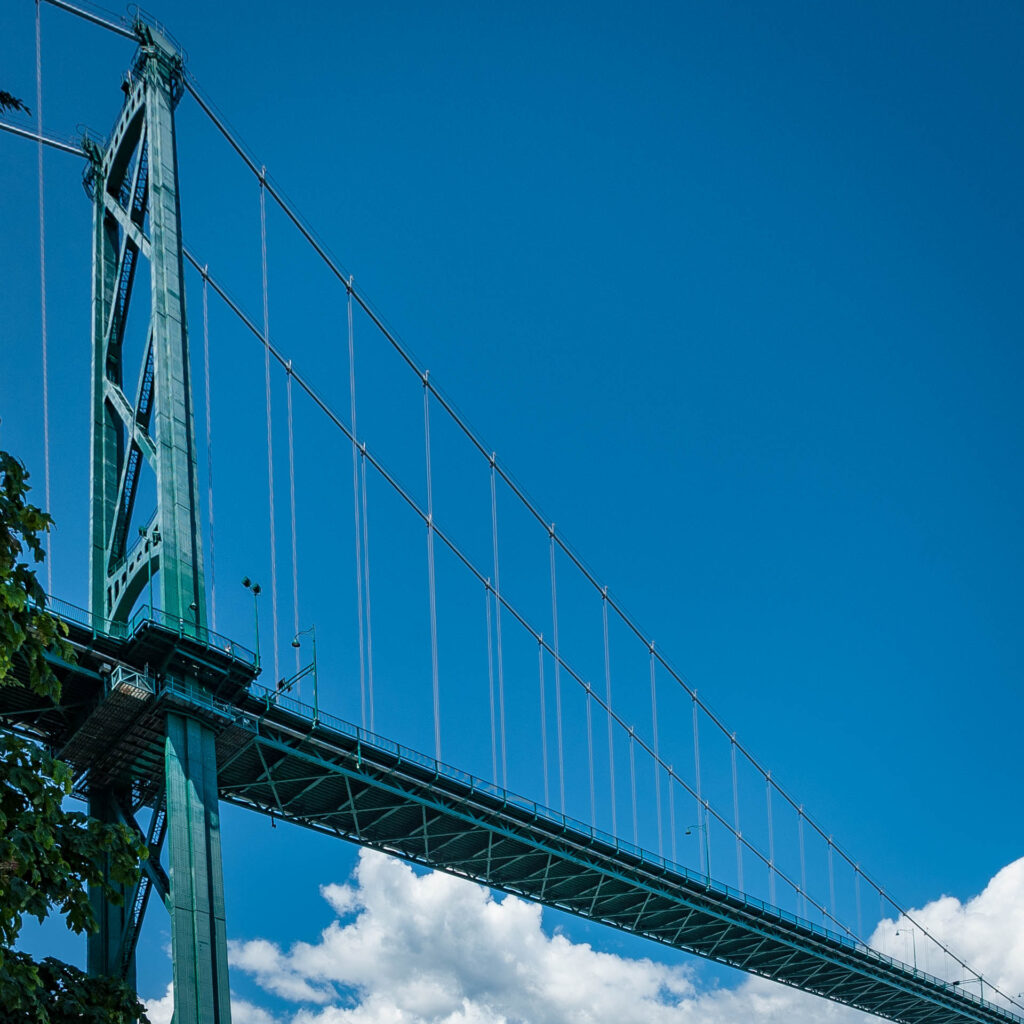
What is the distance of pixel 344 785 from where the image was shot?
5138cm

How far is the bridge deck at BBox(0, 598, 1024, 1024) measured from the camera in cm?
3978

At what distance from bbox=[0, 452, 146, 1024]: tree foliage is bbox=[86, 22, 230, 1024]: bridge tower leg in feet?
77.6

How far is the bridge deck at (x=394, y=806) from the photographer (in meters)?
39.8

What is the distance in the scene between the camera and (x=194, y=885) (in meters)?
36.8

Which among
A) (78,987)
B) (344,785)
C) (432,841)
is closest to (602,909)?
(432,841)

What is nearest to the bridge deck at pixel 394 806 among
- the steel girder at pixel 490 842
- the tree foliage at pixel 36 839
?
the steel girder at pixel 490 842

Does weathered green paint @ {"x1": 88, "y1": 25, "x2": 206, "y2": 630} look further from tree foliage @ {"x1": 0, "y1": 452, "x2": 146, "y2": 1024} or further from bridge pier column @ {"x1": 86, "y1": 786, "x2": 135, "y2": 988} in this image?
tree foliage @ {"x1": 0, "y1": 452, "x2": 146, "y2": 1024}

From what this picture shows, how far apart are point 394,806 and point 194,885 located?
16811 mm

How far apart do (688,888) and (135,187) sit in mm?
44166

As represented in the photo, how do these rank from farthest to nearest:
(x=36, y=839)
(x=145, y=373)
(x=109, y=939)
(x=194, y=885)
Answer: (x=145, y=373) < (x=109, y=939) < (x=194, y=885) < (x=36, y=839)

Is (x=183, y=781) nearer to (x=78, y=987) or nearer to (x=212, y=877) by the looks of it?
→ (x=212, y=877)

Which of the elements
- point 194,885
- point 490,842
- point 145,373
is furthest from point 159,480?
point 490,842

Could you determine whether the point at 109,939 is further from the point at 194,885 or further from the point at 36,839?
the point at 36,839

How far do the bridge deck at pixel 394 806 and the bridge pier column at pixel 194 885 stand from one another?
1859 millimetres
